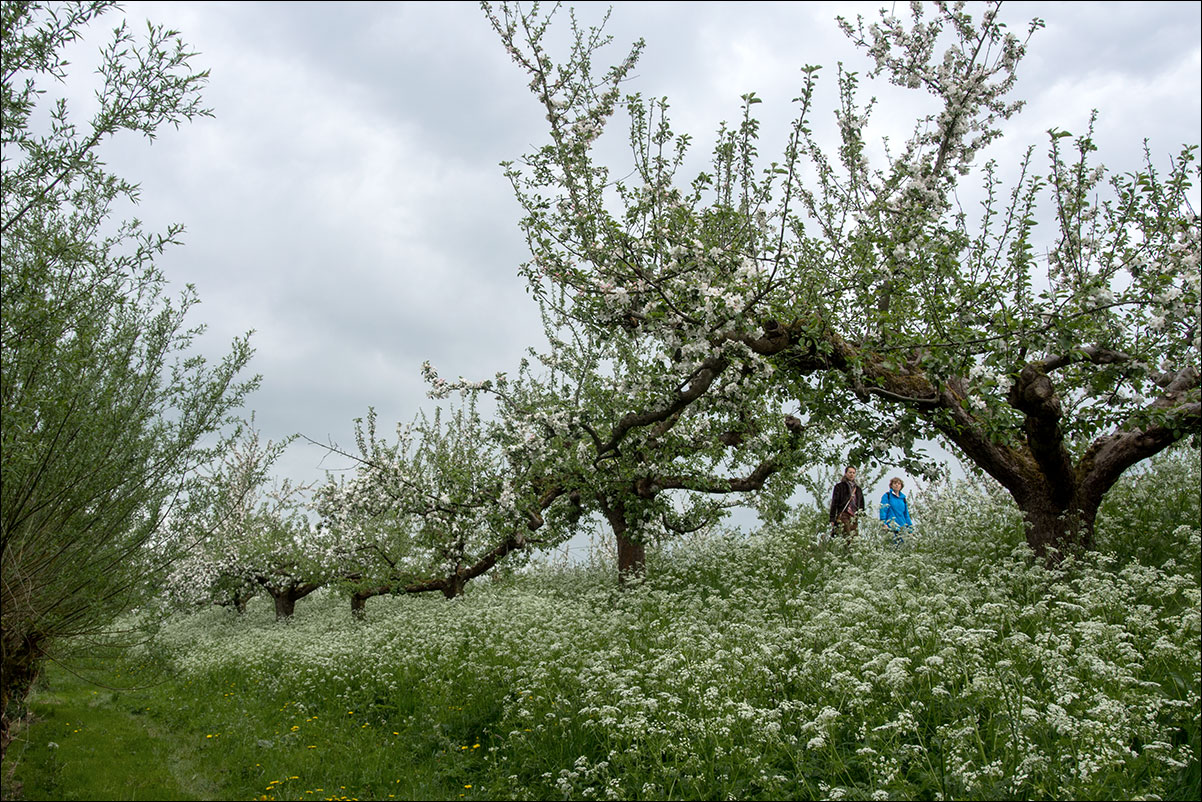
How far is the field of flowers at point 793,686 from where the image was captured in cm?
593

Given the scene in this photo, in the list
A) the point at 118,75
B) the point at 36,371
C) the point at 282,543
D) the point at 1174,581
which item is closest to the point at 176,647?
the point at 282,543

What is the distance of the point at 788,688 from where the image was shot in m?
7.94

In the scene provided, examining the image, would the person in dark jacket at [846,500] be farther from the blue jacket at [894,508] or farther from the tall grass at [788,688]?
the tall grass at [788,688]

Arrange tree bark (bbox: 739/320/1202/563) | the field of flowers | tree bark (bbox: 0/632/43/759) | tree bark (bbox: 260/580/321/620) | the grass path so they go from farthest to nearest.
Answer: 1. tree bark (bbox: 260/580/321/620)
2. tree bark (bbox: 739/320/1202/563)
3. tree bark (bbox: 0/632/43/759)
4. the grass path
5. the field of flowers

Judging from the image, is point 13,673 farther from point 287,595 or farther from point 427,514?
point 287,595

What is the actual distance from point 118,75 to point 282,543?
20655mm

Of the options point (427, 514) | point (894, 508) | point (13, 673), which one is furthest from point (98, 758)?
point (894, 508)

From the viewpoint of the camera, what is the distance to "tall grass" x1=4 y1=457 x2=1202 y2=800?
5.93 metres

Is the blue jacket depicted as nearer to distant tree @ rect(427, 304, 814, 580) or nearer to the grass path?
distant tree @ rect(427, 304, 814, 580)

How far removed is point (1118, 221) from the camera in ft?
33.9

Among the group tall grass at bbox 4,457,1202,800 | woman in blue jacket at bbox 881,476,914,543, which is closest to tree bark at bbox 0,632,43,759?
tall grass at bbox 4,457,1202,800

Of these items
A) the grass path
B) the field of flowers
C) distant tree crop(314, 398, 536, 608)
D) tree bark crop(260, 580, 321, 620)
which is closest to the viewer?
the field of flowers

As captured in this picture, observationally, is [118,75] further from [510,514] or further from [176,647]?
[176,647]

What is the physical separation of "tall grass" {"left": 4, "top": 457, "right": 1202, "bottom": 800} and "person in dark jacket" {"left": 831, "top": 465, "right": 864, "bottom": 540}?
2266 millimetres
